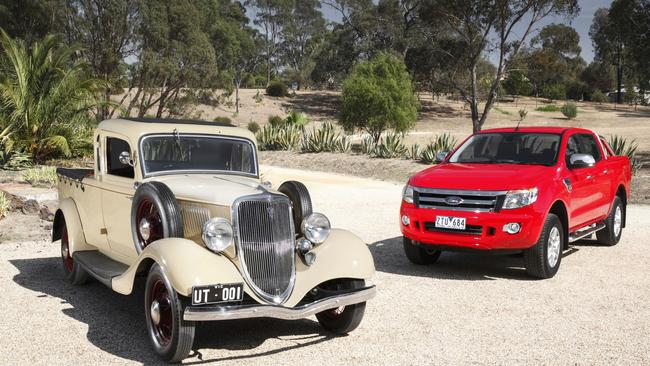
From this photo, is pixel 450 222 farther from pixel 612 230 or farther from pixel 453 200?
pixel 612 230

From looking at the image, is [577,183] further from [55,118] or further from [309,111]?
[309,111]

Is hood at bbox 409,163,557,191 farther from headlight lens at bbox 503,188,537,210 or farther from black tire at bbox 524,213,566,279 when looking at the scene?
black tire at bbox 524,213,566,279

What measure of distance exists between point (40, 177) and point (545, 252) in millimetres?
10453

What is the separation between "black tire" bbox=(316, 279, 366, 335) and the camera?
5484mm

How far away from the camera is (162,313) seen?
5.12 m

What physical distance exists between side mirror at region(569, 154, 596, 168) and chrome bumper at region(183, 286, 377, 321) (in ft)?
13.5

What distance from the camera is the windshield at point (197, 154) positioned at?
6133 mm

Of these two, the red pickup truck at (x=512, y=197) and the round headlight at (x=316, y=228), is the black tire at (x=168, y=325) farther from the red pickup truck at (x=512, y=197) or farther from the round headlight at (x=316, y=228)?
the red pickup truck at (x=512, y=197)

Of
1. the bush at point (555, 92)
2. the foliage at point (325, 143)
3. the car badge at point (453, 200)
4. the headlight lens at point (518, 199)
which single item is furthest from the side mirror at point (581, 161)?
the bush at point (555, 92)

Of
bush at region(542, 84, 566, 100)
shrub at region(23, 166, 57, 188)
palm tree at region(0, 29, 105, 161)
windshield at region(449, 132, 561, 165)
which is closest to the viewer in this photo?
windshield at region(449, 132, 561, 165)

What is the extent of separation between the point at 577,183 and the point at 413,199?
2.13 metres

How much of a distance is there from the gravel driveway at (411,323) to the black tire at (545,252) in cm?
13

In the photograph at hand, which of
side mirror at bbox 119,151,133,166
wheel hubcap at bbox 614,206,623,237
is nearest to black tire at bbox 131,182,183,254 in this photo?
side mirror at bbox 119,151,133,166

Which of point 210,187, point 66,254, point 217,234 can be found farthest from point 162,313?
point 66,254
